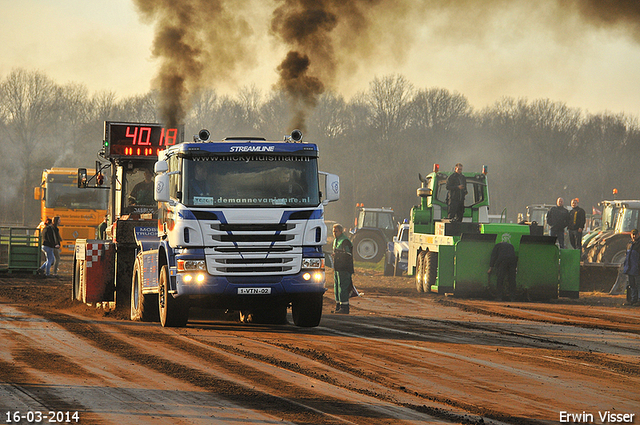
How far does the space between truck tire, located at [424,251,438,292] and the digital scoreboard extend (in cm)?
806

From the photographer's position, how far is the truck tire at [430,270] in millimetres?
22172

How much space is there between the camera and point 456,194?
22.1m

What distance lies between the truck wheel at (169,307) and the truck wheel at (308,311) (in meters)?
1.77

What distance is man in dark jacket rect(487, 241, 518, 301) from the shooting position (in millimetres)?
19859

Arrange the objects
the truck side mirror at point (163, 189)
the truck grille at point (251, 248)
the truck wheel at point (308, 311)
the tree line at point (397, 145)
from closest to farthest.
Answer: the truck grille at point (251, 248) → the truck side mirror at point (163, 189) → the truck wheel at point (308, 311) → the tree line at point (397, 145)

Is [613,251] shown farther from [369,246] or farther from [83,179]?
[83,179]

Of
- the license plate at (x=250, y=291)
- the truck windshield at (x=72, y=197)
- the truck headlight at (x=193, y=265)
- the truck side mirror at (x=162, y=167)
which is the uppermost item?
the truck windshield at (x=72, y=197)

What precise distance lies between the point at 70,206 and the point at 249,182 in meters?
26.2

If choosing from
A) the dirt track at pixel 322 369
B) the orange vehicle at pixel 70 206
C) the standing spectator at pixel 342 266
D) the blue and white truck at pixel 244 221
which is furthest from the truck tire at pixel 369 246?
the blue and white truck at pixel 244 221

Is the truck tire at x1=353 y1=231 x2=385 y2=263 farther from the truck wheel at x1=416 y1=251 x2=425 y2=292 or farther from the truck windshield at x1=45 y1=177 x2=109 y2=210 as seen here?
the truck wheel at x1=416 y1=251 x2=425 y2=292

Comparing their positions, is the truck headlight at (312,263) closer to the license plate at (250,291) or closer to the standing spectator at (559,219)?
the license plate at (250,291)

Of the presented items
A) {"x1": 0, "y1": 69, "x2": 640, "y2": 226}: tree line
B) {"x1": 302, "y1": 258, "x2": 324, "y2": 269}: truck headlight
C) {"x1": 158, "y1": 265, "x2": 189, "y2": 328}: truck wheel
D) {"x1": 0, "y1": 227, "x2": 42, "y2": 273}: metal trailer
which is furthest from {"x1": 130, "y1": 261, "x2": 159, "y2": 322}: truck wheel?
{"x1": 0, "y1": 69, "x2": 640, "y2": 226}: tree line

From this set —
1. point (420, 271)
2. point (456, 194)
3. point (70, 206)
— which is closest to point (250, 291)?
point (456, 194)

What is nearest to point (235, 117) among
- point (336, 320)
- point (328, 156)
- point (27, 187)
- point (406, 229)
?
point (328, 156)
